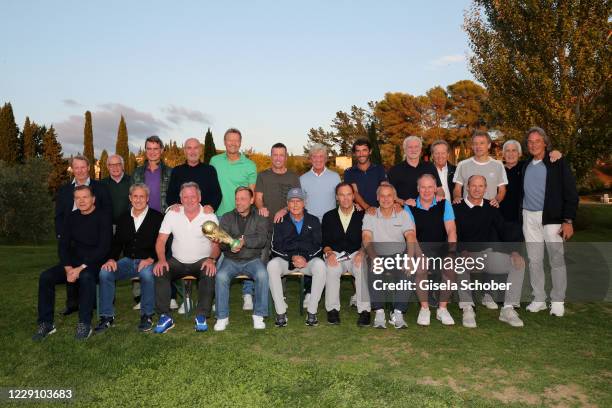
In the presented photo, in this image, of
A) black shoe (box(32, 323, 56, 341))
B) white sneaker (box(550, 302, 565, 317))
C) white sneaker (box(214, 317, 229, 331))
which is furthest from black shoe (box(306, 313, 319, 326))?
white sneaker (box(550, 302, 565, 317))

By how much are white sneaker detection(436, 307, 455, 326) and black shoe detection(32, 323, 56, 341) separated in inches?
167

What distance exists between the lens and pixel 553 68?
563 inches

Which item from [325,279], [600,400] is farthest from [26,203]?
[600,400]

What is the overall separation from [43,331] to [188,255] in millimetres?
1639

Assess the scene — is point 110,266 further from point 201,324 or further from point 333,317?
point 333,317

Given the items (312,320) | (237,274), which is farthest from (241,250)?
(312,320)

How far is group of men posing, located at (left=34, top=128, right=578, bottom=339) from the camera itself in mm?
5234

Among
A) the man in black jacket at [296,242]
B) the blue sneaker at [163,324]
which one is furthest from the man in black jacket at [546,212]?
the blue sneaker at [163,324]

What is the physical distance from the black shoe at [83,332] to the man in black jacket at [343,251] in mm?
2570

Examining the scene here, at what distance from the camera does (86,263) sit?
16.9 ft

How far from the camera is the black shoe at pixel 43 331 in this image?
4.83 meters

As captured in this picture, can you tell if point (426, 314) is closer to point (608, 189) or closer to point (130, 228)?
point (130, 228)

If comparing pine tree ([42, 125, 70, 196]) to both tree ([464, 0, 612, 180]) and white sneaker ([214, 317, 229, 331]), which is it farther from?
white sneaker ([214, 317, 229, 331])

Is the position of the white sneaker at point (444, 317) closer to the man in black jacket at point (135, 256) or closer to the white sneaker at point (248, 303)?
the white sneaker at point (248, 303)
